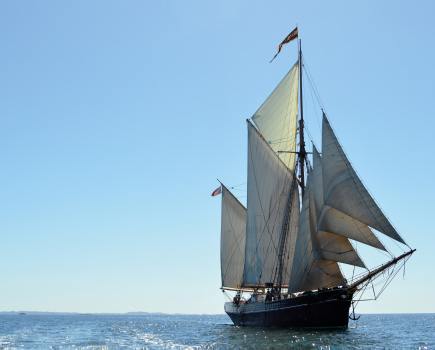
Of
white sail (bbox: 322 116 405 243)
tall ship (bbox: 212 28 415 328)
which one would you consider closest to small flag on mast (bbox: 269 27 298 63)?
tall ship (bbox: 212 28 415 328)

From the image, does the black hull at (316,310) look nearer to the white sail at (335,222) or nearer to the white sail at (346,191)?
the white sail at (335,222)

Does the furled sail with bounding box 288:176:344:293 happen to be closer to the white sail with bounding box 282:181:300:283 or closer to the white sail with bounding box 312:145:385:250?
the white sail with bounding box 312:145:385:250

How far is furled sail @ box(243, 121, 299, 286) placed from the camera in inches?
2442

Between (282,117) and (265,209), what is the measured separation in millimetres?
10378

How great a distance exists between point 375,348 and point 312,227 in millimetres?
13722

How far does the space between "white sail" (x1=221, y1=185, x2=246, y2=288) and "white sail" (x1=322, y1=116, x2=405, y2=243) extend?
2543 centimetres

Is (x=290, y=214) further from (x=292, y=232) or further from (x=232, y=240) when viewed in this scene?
(x=232, y=240)

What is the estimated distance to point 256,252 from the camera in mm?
63031

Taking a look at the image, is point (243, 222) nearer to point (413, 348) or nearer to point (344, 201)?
point (344, 201)

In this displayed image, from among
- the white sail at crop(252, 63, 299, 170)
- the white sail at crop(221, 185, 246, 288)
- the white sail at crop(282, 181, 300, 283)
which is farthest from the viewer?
the white sail at crop(221, 185, 246, 288)

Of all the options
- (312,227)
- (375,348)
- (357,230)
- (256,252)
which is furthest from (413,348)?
(256,252)

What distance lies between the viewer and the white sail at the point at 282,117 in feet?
210

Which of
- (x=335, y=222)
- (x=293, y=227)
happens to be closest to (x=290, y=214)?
(x=293, y=227)

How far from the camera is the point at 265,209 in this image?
6234 cm
